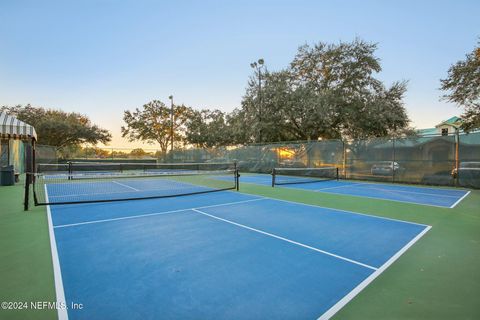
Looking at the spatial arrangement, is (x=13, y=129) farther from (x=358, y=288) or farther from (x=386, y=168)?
(x=386, y=168)

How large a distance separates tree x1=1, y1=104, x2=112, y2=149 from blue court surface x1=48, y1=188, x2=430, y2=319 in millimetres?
33841

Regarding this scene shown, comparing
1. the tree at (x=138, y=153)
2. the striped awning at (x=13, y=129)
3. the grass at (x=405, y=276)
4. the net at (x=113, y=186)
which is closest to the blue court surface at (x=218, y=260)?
the grass at (x=405, y=276)

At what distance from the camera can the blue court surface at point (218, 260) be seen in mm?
2600

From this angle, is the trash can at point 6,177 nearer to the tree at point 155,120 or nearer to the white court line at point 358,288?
the white court line at point 358,288

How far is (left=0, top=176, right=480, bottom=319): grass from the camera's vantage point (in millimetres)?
2504

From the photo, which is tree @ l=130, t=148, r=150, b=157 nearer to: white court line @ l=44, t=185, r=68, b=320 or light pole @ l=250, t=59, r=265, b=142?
light pole @ l=250, t=59, r=265, b=142

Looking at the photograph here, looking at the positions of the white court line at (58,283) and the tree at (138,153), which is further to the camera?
the tree at (138,153)

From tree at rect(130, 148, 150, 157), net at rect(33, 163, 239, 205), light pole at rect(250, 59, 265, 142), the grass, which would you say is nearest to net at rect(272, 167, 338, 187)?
net at rect(33, 163, 239, 205)

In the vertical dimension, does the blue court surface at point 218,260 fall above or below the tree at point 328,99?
below

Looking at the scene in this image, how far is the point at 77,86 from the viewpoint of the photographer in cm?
2106

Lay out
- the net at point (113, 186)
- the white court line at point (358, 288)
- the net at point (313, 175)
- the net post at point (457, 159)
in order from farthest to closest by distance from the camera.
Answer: the net at point (313, 175)
the net post at point (457, 159)
the net at point (113, 186)
the white court line at point (358, 288)

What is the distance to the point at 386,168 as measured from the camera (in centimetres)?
1520

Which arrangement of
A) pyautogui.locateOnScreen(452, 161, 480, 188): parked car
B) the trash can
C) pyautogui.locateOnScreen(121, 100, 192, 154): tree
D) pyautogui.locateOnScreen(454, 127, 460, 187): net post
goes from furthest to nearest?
1. pyautogui.locateOnScreen(121, 100, 192, 154): tree
2. the trash can
3. pyautogui.locateOnScreen(454, 127, 460, 187): net post
4. pyautogui.locateOnScreen(452, 161, 480, 188): parked car

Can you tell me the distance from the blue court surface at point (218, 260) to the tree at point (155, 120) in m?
36.8
